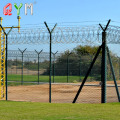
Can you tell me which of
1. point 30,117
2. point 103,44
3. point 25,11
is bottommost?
point 30,117

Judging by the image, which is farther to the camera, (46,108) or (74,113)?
(46,108)

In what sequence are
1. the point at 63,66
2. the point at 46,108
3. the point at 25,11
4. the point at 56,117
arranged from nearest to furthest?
the point at 56,117 < the point at 46,108 < the point at 25,11 < the point at 63,66

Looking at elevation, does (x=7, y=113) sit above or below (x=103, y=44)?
below

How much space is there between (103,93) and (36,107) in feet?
7.40

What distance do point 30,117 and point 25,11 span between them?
8.10 metres

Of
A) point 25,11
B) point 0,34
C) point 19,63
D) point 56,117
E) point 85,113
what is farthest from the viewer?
point 19,63

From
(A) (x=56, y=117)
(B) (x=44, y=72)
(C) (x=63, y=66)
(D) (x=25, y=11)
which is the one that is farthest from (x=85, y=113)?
(B) (x=44, y=72)

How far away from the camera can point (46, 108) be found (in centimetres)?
861

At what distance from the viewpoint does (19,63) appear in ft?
121

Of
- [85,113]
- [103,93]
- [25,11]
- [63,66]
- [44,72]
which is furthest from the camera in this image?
[44,72]

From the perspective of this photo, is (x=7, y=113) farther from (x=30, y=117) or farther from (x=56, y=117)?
(x=56, y=117)

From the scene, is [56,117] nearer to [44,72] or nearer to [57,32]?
[57,32]

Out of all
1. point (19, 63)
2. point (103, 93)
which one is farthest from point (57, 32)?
point (19, 63)

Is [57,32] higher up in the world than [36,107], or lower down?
higher up
